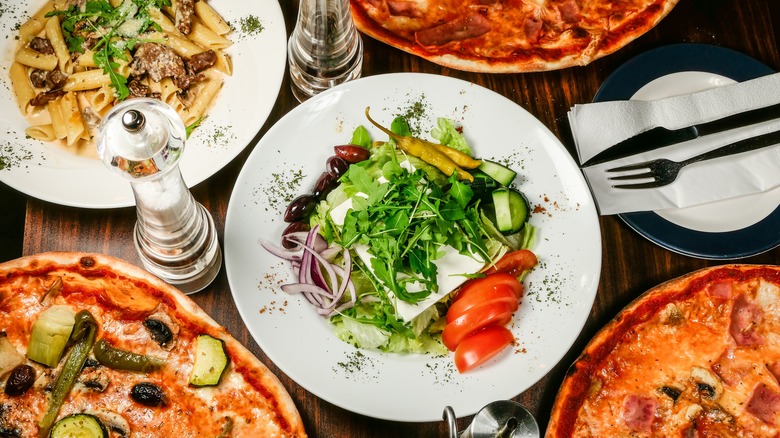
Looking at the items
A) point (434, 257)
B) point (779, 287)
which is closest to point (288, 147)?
point (434, 257)

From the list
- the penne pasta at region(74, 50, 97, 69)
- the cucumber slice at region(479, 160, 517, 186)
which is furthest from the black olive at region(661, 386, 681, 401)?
the penne pasta at region(74, 50, 97, 69)

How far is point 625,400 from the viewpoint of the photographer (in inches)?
92.1

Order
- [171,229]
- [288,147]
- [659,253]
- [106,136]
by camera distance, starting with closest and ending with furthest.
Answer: [106,136]
[171,229]
[288,147]
[659,253]

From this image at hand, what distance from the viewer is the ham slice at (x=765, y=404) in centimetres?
237

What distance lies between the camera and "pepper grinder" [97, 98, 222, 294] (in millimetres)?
1877

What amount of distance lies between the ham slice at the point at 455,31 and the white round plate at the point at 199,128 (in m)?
0.50

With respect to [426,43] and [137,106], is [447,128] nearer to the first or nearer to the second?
[426,43]

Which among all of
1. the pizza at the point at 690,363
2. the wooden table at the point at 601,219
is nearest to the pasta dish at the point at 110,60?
the wooden table at the point at 601,219

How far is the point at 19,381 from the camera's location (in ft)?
7.13

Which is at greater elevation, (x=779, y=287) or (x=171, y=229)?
(x=171, y=229)

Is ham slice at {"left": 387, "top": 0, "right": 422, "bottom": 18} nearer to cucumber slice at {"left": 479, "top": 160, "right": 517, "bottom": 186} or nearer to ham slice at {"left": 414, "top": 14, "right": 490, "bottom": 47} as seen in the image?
ham slice at {"left": 414, "top": 14, "right": 490, "bottom": 47}

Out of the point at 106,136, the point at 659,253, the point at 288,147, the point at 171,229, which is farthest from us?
the point at 659,253

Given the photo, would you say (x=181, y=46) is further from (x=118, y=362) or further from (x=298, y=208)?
(x=118, y=362)

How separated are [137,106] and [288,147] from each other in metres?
0.50
